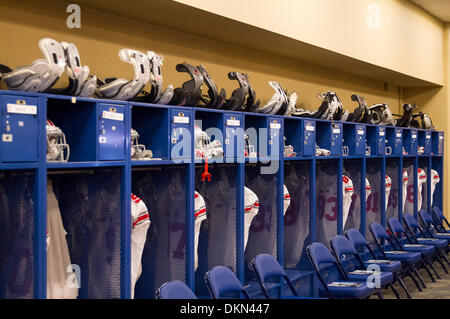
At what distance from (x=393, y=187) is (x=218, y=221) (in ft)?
14.7

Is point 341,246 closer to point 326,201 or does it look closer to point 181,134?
point 326,201

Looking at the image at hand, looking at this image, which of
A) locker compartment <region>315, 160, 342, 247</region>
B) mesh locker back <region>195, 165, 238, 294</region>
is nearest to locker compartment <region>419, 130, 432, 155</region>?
locker compartment <region>315, 160, 342, 247</region>

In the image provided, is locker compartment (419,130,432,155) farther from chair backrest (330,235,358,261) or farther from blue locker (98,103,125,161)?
blue locker (98,103,125,161)

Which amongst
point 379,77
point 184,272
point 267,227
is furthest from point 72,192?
point 379,77

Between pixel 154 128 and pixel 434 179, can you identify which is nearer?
pixel 154 128

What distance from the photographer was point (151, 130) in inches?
172

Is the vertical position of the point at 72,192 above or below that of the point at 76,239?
above

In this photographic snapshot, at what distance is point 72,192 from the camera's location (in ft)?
13.4

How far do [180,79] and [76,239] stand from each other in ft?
6.61

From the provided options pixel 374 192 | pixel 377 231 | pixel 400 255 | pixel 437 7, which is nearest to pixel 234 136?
pixel 377 231

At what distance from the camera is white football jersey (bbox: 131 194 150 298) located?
4.11 metres

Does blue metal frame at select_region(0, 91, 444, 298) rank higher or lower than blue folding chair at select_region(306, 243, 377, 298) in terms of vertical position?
higher
